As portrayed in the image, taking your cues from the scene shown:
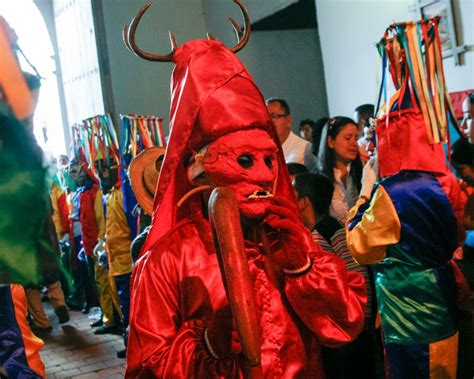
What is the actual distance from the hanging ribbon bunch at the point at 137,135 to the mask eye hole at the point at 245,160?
15.0 ft

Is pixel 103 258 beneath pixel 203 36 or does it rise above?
beneath

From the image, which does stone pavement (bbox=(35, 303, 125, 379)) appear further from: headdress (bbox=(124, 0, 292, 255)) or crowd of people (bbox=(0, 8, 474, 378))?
headdress (bbox=(124, 0, 292, 255))

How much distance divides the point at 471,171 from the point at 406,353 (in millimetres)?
1508

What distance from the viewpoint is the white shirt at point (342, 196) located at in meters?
4.52

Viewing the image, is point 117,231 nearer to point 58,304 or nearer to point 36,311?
point 58,304

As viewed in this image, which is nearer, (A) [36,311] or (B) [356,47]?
(B) [356,47]

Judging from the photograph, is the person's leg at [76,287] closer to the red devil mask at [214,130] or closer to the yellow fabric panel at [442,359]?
the yellow fabric panel at [442,359]

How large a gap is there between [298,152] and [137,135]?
5.60ft

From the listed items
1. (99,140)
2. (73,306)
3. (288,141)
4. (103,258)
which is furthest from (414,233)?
(73,306)

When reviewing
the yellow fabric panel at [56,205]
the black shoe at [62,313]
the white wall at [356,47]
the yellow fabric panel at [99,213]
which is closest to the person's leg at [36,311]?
the black shoe at [62,313]

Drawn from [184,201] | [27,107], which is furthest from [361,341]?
[27,107]

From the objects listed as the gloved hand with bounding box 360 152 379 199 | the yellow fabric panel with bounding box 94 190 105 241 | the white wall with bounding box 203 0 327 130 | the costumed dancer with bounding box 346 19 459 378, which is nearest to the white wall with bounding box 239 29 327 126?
the white wall with bounding box 203 0 327 130

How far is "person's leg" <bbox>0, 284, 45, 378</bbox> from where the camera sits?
2691mm

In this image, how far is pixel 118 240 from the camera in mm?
6305
